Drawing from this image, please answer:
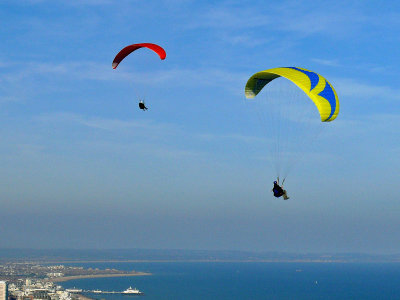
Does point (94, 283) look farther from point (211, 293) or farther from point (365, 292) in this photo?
point (365, 292)

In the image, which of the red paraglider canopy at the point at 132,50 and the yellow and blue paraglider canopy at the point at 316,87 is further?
the red paraglider canopy at the point at 132,50

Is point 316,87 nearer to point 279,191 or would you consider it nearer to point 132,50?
point 279,191

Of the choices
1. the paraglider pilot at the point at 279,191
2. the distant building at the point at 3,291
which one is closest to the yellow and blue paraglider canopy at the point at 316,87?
the paraglider pilot at the point at 279,191

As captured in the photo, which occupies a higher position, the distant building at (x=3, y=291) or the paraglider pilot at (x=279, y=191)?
the paraglider pilot at (x=279, y=191)

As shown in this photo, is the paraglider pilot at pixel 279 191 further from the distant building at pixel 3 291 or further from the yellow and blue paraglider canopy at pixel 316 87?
the distant building at pixel 3 291

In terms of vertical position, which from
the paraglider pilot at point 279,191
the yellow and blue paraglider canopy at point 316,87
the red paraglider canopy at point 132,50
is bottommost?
the paraglider pilot at point 279,191

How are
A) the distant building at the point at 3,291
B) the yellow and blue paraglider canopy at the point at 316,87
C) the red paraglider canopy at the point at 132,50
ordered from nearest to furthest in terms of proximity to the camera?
the yellow and blue paraglider canopy at the point at 316,87, the red paraglider canopy at the point at 132,50, the distant building at the point at 3,291

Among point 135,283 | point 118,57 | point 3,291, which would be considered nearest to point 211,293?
point 135,283

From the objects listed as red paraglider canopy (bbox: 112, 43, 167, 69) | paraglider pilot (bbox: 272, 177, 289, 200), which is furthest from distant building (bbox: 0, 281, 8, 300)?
paraglider pilot (bbox: 272, 177, 289, 200)
